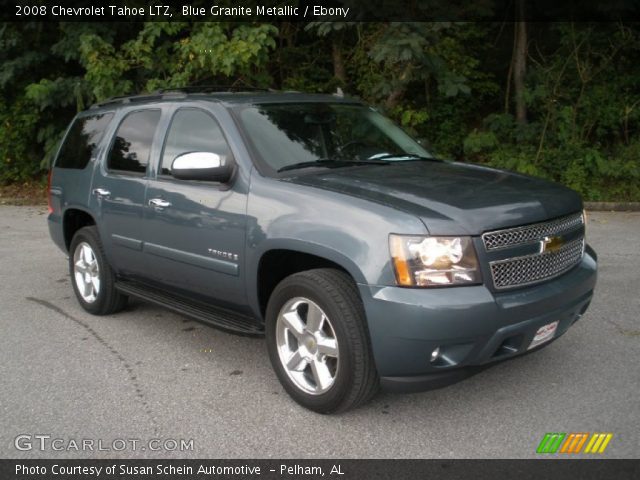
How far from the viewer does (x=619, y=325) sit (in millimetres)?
5055

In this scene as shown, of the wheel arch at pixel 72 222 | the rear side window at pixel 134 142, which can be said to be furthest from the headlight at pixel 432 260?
the wheel arch at pixel 72 222

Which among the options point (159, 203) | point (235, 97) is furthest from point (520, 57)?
point (159, 203)

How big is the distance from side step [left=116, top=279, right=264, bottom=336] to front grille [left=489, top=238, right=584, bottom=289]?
1484mm

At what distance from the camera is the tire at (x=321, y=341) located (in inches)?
135

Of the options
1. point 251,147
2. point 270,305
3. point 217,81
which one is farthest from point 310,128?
point 217,81

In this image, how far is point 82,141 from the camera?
5.91 metres

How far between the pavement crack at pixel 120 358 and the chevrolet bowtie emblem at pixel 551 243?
233 centimetres

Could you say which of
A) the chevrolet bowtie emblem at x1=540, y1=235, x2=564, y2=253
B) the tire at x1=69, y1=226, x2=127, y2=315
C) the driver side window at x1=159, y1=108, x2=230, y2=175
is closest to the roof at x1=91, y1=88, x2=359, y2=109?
the driver side window at x1=159, y1=108, x2=230, y2=175

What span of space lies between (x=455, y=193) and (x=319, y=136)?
1.24 metres

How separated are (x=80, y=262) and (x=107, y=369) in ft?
5.37

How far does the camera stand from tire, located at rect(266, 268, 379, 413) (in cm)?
342

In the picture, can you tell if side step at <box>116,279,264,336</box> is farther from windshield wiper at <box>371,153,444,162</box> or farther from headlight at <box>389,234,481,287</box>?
windshield wiper at <box>371,153,444,162</box>

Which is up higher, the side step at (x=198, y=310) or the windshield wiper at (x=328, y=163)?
the windshield wiper at (x=328, y=163)

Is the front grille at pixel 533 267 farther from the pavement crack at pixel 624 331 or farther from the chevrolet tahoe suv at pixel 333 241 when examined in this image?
the pavement crack at pixel 624 331
